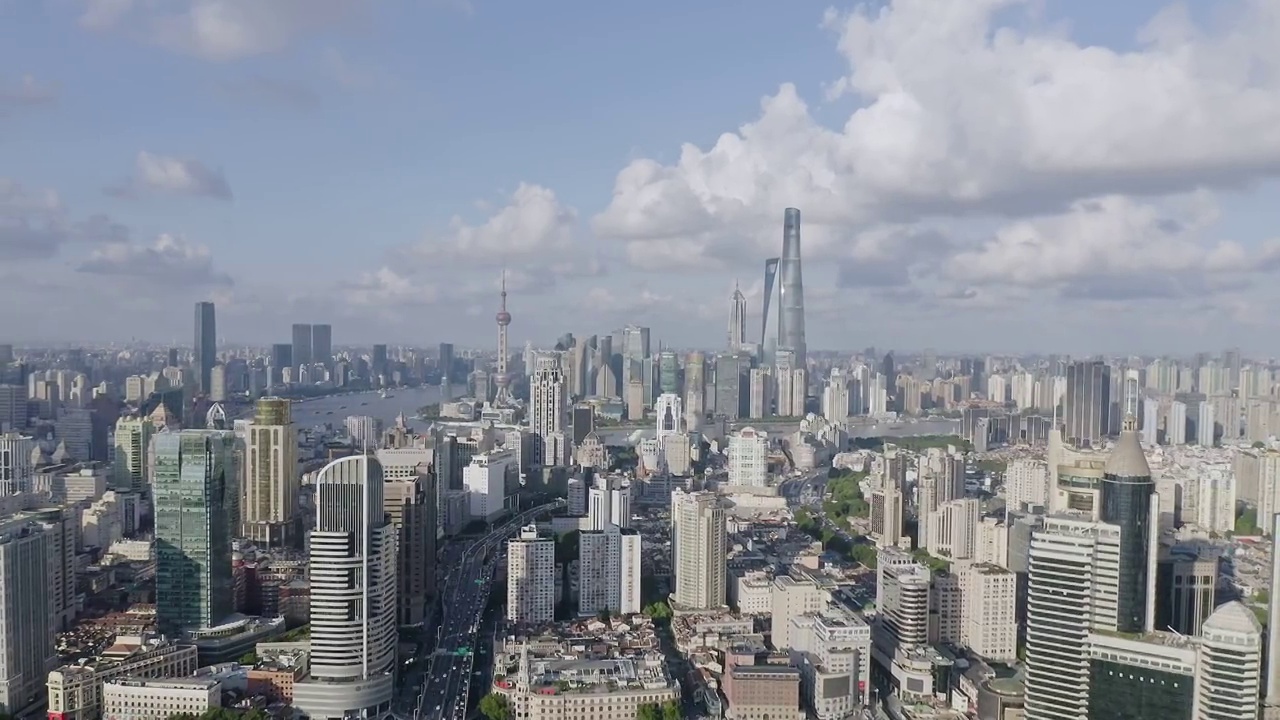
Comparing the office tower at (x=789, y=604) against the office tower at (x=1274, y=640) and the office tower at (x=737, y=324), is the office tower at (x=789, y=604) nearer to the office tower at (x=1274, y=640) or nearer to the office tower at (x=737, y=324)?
the office tower at (x=1274, y=640)

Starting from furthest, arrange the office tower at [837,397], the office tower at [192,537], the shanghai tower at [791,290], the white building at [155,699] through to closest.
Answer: the shanghai tower at [791,290], the office tower at [837,397], the office tower at [192,537], the white building at [155,699]

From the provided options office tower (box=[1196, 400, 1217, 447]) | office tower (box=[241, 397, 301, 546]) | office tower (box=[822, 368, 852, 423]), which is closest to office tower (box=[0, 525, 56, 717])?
office tower (box=[241, 397, 301, 546])

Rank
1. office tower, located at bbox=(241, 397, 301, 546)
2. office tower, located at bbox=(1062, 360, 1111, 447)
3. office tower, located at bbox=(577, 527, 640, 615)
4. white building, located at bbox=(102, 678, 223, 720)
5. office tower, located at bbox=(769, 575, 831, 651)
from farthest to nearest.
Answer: office tower, located at bbox=(1062, 360, 1111, 447) → office tower, located at bbox=(241, 397, 301, 546) → office tower, located at bbox=(577, 527, 640, 615) → office tower, located at bbox=(769, 575, 831, 651) → white building, located at bbox=(102, 678, 223, 720)

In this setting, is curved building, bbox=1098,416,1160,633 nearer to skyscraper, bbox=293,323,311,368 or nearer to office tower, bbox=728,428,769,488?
office tower, bbox=728,428,769,488

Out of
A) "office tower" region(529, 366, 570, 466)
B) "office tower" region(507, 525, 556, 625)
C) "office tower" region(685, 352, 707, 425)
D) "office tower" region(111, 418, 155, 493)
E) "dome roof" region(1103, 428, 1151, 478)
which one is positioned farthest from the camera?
"office tower" region(685, 352, 707, 425)

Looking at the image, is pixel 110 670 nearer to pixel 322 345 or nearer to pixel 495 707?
pixel 495 707

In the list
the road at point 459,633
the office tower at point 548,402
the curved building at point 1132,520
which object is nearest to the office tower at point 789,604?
the curved building at point 1132,520
